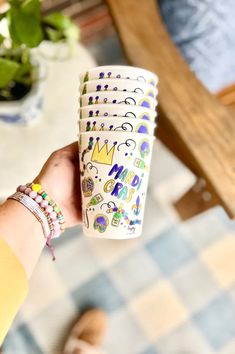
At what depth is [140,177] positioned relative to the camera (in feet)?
2.03

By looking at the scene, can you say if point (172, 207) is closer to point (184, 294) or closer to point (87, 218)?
point (184, 294)

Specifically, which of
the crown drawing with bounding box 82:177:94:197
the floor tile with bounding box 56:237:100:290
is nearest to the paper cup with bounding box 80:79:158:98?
the crown drawing with bounding box 82:177:94:197

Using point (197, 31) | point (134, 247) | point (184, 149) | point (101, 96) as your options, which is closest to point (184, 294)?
point (134, 247)

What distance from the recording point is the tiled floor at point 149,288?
114cm

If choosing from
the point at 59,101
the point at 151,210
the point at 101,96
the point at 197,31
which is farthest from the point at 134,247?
the point at 101,96

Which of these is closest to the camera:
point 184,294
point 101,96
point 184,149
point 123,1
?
point 101,96

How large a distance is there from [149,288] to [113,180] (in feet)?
2.17

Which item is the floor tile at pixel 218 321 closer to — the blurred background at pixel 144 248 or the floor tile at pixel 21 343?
the blurred background at pixel 144 248

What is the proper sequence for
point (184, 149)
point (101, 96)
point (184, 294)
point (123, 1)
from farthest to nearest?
point (184, 294) → point (123, 1) → point (184, 149) → point (101, 96)

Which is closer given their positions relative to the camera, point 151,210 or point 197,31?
point 197,31

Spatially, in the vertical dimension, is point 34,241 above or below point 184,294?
above

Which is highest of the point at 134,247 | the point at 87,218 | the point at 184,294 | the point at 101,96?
the point at 101,96

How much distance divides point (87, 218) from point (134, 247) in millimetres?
611

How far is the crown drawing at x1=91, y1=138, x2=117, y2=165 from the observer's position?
0.59 metres
